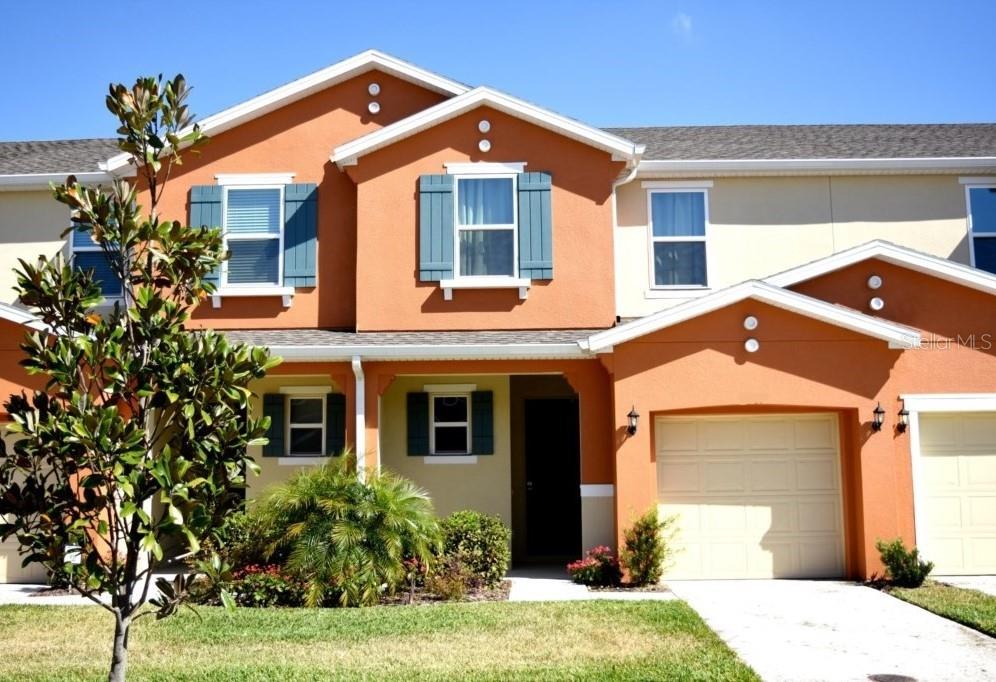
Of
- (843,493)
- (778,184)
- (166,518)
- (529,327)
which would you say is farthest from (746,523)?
(166,518)

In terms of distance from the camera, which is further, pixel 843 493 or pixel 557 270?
pixel 557 270

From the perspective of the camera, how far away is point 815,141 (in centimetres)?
1623

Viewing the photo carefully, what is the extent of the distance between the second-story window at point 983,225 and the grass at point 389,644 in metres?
8.31

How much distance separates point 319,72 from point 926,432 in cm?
1044

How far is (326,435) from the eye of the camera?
48.6ft

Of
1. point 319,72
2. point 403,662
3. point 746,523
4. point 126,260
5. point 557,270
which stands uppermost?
point 319,72

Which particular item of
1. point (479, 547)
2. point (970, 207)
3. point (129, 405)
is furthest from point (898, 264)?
point (129, 405)

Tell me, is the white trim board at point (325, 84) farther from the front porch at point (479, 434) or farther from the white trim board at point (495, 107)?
the front porch at point (479, 434)

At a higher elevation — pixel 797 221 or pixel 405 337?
pixel 797 221

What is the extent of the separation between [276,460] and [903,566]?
29.9ft

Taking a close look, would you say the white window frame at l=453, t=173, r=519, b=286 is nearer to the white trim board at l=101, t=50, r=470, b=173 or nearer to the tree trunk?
the white trim board at l=101, t=50, r=470, b=173

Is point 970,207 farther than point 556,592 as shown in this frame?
Yes

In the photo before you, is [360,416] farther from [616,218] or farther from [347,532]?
[616,218]

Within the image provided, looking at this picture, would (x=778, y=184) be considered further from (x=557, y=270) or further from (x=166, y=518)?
(x=166, y=518)
